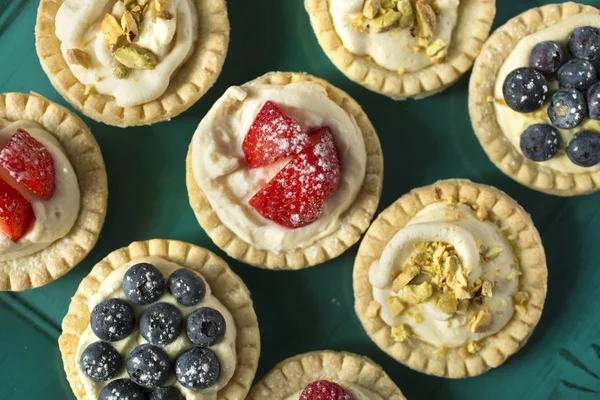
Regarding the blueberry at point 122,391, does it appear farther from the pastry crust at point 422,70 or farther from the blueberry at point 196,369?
the pastry crust at point 422,70

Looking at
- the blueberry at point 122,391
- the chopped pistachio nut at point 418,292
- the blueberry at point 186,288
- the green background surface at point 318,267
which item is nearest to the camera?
the blueberry at point 122,391

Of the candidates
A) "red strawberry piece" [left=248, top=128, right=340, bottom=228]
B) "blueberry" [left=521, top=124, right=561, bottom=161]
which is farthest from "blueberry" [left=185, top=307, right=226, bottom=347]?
"blueberry" [left=521, top=124, right=561, bottom=161]

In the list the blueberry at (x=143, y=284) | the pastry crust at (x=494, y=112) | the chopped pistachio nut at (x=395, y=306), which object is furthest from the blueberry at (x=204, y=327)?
the pastry crust at (x=494, y=112)

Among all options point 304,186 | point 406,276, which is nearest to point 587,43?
point 406,276

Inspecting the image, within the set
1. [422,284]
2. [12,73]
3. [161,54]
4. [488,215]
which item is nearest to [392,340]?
[422,284]

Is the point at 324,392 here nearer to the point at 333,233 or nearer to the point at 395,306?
the point at 395,306

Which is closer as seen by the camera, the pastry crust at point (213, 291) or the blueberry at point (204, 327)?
the blueberry at point (204, 327)

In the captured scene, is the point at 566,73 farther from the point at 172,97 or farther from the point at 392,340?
the point at 172,97
